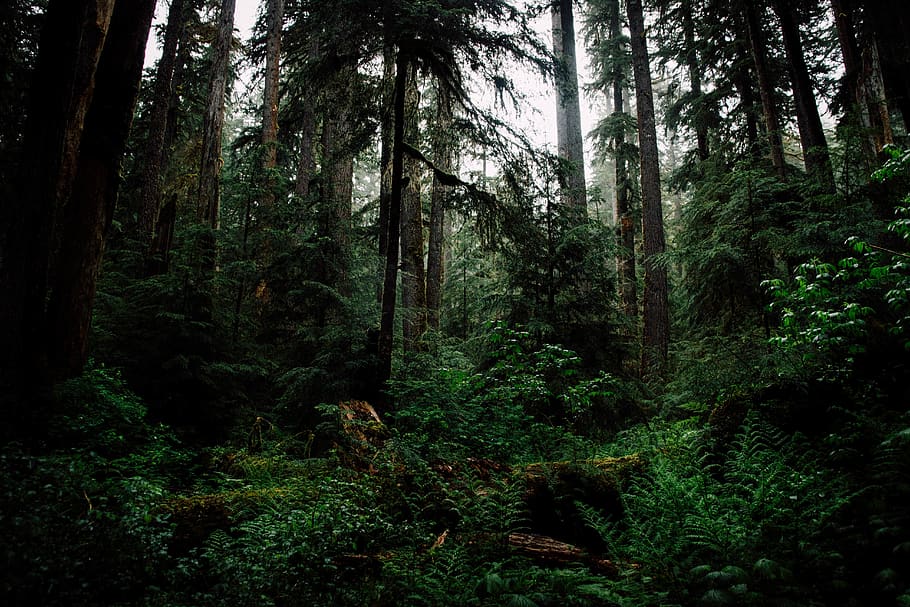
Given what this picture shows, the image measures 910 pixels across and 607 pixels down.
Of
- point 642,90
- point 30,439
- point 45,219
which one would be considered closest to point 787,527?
point 30,439

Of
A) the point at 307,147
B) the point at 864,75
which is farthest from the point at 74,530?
the point at 864,75

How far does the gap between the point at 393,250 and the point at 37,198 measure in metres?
5.01

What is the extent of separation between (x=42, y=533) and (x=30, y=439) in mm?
2414

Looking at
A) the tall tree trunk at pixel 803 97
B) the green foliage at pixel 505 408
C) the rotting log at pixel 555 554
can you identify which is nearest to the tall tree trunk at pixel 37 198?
the green foliage at pixel 505 408

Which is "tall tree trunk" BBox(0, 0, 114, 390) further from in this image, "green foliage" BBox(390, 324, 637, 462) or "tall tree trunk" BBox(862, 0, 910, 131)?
"tall tree trunk" BBox(862, 0, 910, 131)

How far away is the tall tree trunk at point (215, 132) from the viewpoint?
1117cm

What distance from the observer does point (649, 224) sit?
13.5m

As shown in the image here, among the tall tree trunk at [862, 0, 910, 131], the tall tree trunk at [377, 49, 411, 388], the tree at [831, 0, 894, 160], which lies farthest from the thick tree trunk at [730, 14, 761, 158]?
the tall tree trunk at [377, 49, 411, 388]

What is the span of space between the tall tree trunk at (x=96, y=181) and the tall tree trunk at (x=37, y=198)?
0.91 meters

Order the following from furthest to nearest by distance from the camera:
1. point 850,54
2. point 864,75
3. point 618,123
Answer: point 618,123 < point 850,54 < point 864,75

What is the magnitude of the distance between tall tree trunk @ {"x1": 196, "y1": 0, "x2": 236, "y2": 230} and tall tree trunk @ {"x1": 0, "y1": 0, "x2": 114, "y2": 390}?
16.5 feet

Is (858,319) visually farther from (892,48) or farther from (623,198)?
(623,198)

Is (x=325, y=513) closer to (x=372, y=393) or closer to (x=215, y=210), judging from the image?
(x=372, y=393)

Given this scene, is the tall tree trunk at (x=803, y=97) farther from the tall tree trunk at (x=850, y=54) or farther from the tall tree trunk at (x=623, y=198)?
the tall tree trunk at (x=623, y=198)
